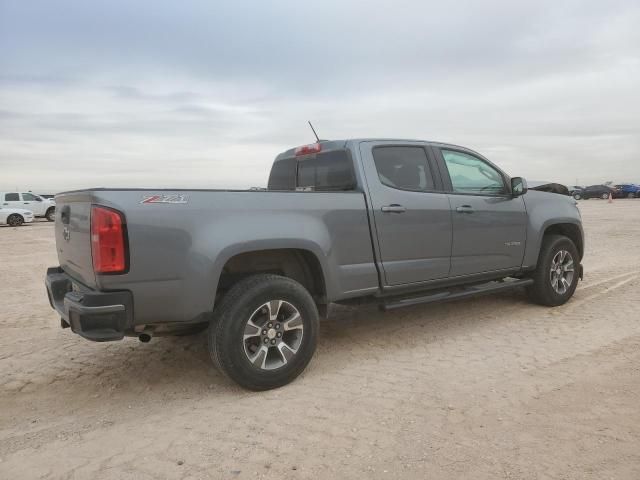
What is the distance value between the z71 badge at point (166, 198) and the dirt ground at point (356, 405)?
1.41 metres

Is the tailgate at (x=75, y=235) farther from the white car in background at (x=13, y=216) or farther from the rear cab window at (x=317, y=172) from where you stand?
the white car in background at (x=13, y=216)

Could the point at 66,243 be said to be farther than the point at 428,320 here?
No

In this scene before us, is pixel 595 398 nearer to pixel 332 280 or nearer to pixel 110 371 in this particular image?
pixel 332 280

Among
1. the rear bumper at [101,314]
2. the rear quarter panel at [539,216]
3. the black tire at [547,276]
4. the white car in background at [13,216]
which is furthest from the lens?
the white car in background at [13,216]

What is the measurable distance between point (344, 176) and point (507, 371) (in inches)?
82.5

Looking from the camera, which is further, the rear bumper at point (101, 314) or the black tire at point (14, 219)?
A: the black tire at point (14, 219)

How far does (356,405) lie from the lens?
3381mm

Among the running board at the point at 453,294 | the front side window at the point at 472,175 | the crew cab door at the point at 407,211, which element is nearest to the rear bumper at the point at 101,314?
the crew cab door at the point at 407,211

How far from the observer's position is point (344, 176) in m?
4.53

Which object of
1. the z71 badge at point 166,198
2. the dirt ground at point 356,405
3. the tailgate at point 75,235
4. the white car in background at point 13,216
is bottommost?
the dirt ground at point 356,405

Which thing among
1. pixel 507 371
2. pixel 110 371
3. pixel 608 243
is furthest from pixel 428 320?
pixel 608 243

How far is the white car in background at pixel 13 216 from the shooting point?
898 inches

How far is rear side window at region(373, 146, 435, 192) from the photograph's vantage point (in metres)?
4.57

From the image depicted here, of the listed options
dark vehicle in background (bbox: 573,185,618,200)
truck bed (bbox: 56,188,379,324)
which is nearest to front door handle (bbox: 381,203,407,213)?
truck bed (bbox: 56,188,379,324)
